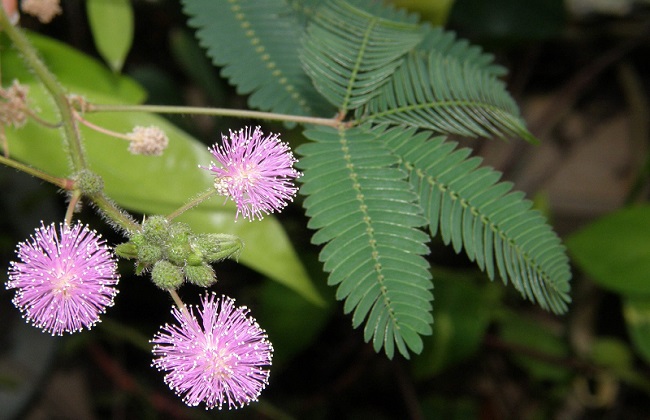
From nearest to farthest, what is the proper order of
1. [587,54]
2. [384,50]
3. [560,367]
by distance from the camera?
[384,50] < [560,367] < [587,54]

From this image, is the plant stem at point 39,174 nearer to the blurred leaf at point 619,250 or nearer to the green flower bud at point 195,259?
the green flower bud at point 195,259

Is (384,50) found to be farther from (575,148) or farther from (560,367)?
(575,148)

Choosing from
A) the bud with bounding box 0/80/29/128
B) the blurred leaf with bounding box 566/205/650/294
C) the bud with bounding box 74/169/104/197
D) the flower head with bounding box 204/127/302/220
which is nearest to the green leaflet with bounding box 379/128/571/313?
the flower head with bounding box 204/127/302/220

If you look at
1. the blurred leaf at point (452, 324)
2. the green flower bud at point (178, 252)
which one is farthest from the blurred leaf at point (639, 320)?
the green flower bud at point (178, 252)

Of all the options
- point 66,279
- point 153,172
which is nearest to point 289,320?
point 153,172

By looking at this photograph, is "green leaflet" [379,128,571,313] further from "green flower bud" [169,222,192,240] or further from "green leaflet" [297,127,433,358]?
"green flower bud" [169,222,192,240]

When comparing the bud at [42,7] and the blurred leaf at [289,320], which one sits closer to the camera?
the bud at [42,7]

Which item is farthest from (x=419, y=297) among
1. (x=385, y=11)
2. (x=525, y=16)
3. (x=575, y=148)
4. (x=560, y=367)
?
(x=575, y=148)
